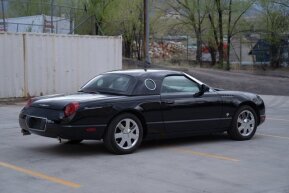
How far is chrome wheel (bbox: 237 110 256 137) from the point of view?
36.2 ft

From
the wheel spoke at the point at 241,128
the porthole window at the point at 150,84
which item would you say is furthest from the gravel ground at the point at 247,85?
the porthole window at the point at 150,84

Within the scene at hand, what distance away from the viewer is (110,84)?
10.0m

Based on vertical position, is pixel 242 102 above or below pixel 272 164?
above

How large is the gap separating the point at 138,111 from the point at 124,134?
1.53 ft

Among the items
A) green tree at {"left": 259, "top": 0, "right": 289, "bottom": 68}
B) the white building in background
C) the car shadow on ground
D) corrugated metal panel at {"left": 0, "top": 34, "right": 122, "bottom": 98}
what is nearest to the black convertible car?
the car shadow on ground

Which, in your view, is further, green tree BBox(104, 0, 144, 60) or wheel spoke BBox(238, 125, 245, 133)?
green tree BBox(104, 0, 144, 60)

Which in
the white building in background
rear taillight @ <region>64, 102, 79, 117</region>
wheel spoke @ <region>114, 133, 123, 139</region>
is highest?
the white building in background

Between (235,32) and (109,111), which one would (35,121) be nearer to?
(109,111)

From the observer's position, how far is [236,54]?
49969 millimetres

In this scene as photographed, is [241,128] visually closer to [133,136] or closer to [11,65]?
[133,136]

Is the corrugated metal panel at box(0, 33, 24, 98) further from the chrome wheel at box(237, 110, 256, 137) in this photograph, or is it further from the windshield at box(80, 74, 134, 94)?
the chrome wheel at box(237, 110, 256, 137)

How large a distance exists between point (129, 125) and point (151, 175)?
174 centimetres

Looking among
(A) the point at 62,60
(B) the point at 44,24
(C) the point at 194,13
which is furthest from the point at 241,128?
(C) the point at 194,13

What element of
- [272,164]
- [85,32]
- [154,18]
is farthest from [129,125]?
[154,18]
